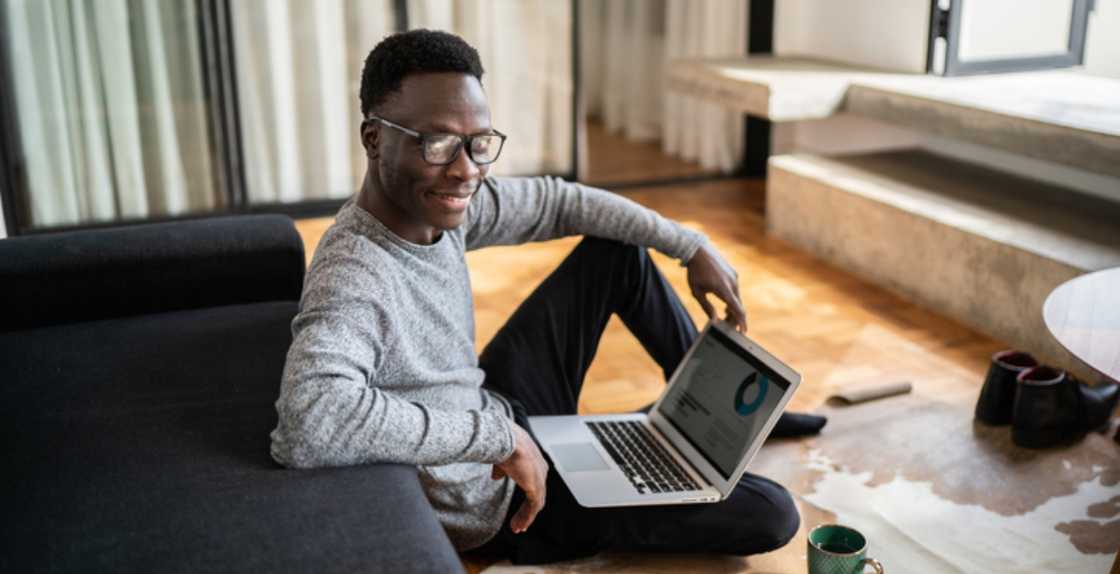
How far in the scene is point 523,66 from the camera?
4.07m

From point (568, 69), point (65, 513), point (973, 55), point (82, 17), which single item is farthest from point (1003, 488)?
point (82, 17)

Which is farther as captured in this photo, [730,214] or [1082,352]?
[730,214]

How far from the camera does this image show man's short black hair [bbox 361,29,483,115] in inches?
56.1

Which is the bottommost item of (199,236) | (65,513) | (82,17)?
(65,513)

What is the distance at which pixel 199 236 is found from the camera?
205cm

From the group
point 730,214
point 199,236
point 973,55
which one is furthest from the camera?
point 730,214

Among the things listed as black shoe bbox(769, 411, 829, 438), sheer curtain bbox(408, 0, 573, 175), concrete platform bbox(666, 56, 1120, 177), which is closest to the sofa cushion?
black shoe bbox(769, 411, 829, 438)

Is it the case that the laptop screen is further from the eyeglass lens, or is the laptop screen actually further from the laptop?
the eyeglass lens

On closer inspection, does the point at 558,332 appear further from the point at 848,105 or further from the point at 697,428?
the point at 848,105

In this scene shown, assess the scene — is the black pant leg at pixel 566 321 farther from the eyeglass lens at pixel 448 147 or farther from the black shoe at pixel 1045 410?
the black shoe at pixel 1045 410

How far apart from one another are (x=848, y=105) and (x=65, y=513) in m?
2.75

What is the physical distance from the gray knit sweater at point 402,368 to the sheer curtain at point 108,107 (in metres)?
2.15

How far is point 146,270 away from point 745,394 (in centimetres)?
106

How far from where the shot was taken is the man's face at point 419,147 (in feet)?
4.67
